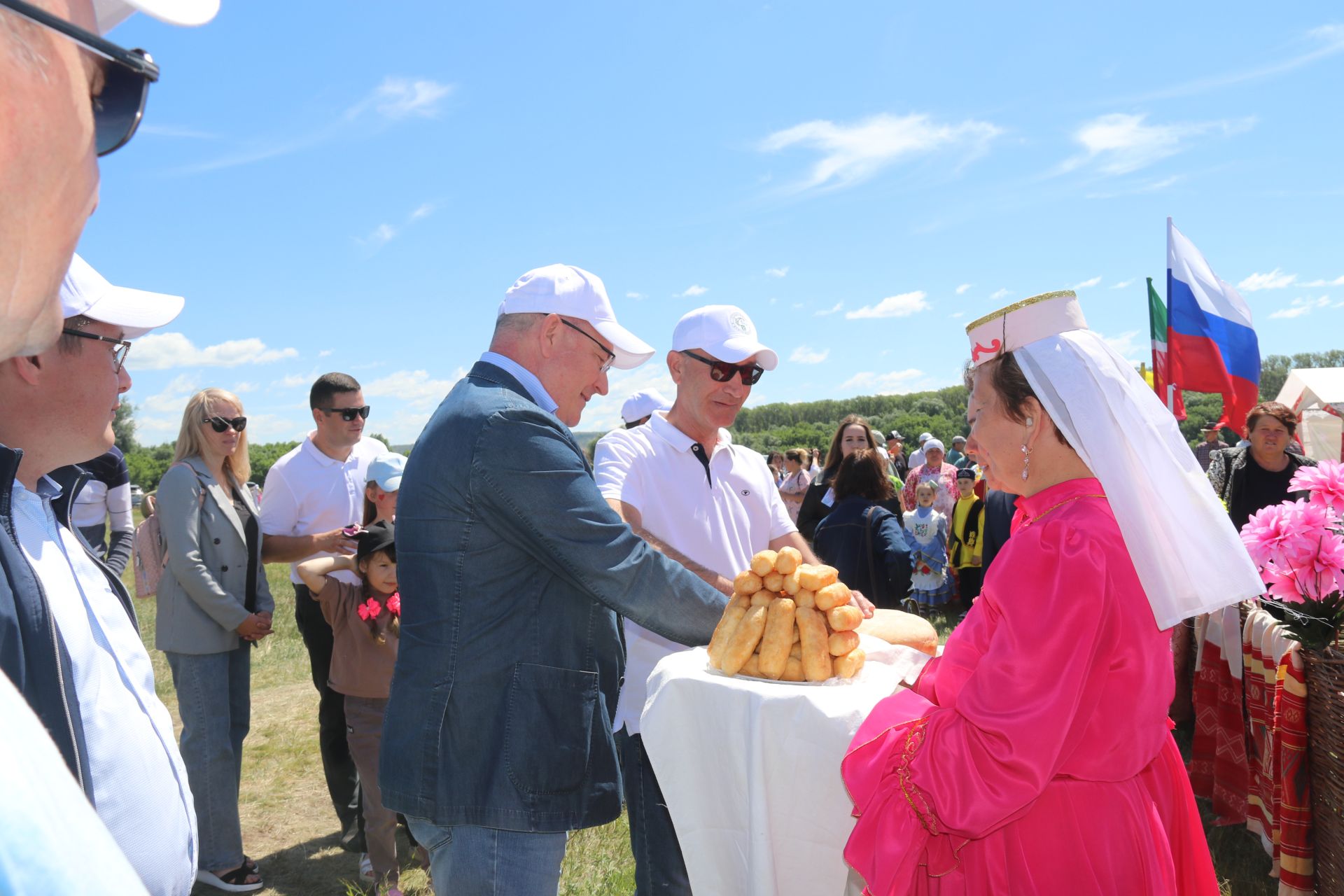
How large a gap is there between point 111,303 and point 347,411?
9.64 ft

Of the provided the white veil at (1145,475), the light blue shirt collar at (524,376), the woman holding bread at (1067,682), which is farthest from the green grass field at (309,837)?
the white veil at (1145,475)

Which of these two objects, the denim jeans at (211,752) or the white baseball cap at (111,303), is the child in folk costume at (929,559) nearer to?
the denim jeans at (211,752)

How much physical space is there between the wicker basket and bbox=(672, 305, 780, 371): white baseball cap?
2.45 metres

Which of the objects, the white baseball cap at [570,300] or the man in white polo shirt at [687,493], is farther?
the man in white polo shirt at [687,493]

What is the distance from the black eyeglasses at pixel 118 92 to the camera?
69cm

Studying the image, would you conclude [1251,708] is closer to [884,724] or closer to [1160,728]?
[1160,728]

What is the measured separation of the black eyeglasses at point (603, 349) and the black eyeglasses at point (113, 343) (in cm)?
111

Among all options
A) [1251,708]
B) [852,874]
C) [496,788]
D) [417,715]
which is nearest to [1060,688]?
[852,874]

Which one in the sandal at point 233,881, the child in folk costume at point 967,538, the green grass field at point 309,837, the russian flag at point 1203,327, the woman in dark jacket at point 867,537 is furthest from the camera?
the child in folk costume at point 967,538

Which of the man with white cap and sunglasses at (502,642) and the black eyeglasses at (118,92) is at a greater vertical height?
the black eyeglasses at (118,92)

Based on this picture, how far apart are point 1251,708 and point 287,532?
525 centimetres

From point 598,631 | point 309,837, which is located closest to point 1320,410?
point 309,837

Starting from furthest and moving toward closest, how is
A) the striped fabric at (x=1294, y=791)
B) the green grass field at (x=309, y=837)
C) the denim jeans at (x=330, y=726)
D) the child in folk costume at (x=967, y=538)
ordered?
1. the child in folk costume at (x=967, y=538)
2. the denim jeans at (x=330, y=726)
3. the green grass field at (x=309, y=837)
4. the striped fabric at (x=1294, y=791)

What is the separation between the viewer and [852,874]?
2500 millimetres
